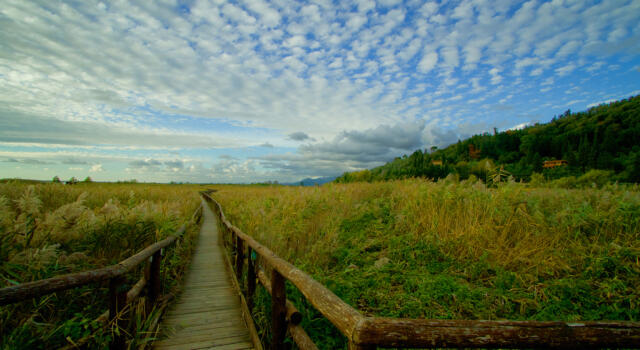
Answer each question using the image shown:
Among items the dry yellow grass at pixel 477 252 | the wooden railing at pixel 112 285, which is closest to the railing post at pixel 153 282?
the wooden railing at pixel 112 285

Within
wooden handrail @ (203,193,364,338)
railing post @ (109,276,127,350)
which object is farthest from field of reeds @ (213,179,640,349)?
railing post @ (109,276,127,350)

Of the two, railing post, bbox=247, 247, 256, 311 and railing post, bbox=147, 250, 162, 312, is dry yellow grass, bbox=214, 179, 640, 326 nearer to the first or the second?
railing post, bbox=247, 247, 256, 311

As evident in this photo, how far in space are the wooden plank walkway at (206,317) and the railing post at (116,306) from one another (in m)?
0.73

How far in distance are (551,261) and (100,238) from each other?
7.20m

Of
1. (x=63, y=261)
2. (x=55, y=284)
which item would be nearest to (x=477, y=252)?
(x=55, y=284)

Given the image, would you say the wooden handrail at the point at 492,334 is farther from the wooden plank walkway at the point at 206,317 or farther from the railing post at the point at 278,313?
the wooden plank walkway at the point at 206,317

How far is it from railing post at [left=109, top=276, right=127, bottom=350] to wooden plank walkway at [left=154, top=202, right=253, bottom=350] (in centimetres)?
73

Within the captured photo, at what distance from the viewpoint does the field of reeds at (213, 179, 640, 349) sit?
12.1ft

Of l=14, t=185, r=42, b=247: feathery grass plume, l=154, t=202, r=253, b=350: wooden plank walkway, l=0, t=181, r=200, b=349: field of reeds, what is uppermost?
l=14, t=185, r=42, b=247: feathery grass plume

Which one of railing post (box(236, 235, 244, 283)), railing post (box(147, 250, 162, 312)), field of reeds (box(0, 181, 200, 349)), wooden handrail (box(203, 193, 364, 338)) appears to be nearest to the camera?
wooden handrail (box(203, 193, 364, 338))

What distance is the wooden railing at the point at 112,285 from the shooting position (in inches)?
70.5

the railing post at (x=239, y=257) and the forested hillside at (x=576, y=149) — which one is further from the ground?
the forested hillside at (x=576, y=149)

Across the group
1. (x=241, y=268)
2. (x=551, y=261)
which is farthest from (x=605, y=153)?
(x=241, y=268)

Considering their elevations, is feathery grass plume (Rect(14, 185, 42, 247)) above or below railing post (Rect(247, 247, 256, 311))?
above
